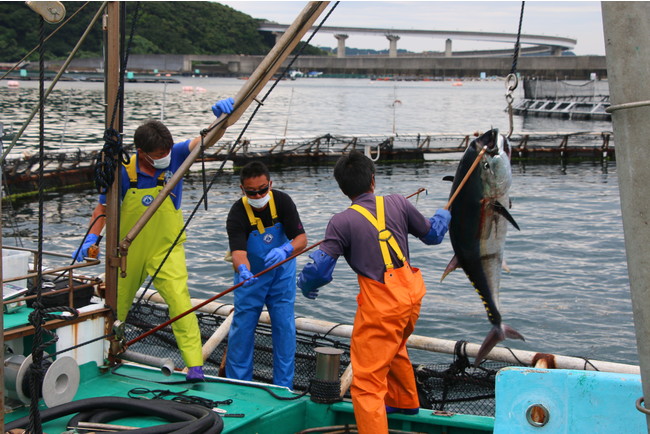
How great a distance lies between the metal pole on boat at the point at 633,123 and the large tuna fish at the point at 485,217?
1.95 m

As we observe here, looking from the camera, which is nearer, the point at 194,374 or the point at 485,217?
the point at 485,217

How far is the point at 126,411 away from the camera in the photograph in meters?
5.18

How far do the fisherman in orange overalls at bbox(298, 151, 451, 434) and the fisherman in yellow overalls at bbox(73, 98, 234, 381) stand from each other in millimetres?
1530

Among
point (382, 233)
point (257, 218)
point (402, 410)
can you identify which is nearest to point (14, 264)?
point (257, 218)

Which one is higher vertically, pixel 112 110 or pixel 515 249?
pixel 112 110

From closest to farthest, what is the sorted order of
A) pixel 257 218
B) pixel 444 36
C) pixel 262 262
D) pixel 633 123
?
1. pixel 633 123
2. pixel 257 218
3. pixel 262 262
4. pixel 444 36

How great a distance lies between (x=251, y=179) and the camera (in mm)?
6051

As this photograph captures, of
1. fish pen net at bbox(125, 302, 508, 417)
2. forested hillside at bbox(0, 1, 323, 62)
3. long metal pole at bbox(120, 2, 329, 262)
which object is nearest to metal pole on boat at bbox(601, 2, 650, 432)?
long metal pole at bbox(120, 2, 329, 262)

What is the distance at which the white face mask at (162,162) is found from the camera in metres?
6.18

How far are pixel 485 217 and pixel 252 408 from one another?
2.27 m

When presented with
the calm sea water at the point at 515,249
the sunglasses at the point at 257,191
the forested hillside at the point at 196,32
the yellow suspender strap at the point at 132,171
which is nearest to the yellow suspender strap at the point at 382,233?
the sunglasses at the point at 257,191

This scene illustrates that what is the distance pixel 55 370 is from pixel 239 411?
4.48 feet

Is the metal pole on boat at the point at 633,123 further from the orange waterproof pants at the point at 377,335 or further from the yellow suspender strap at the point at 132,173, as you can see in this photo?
the yellow suspender strap at the point at 132,173

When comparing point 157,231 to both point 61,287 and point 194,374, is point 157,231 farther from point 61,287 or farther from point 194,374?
point 194,374
